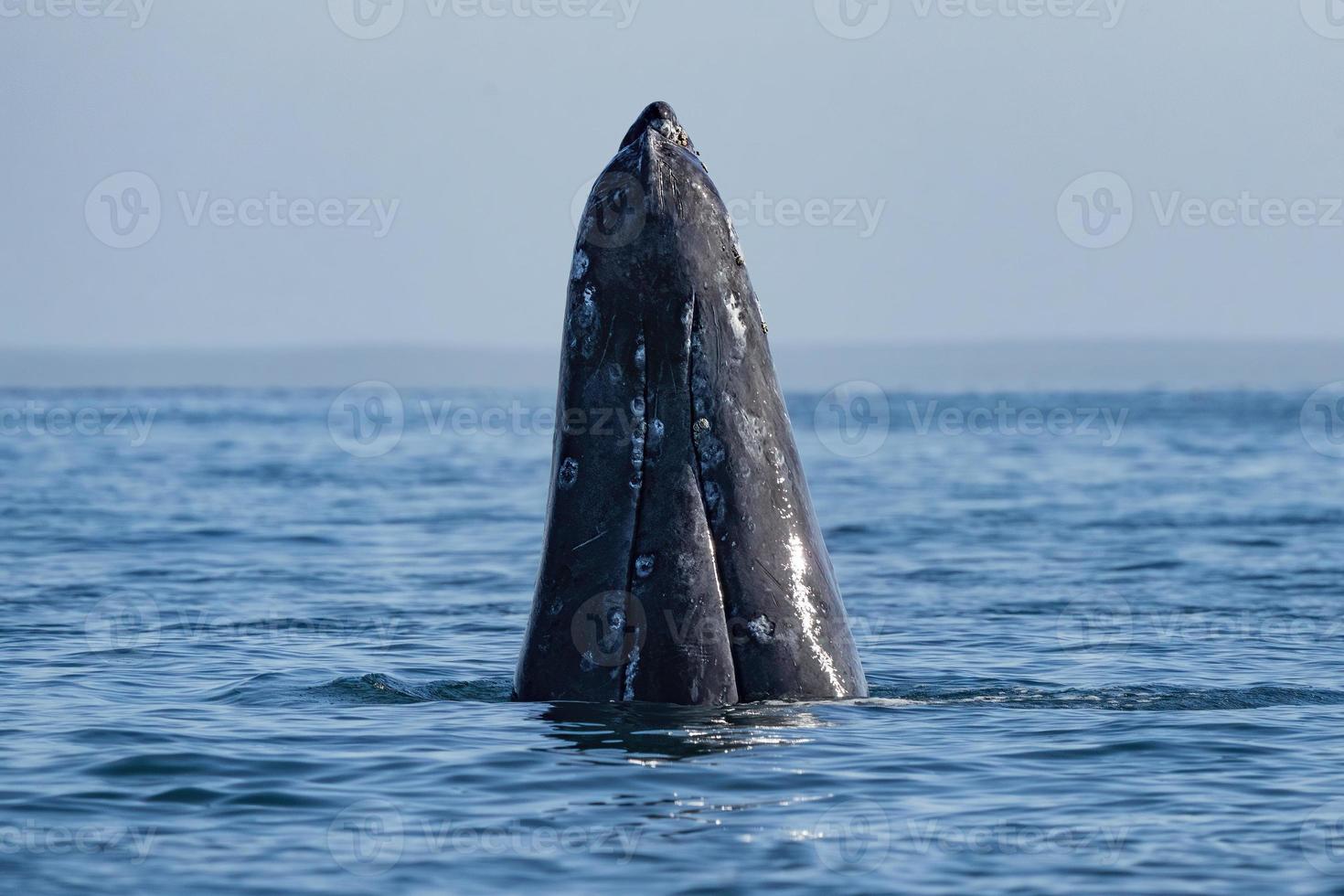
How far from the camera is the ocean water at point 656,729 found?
6.82 m

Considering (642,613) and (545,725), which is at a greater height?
(642,613)

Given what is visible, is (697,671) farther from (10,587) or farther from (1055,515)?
(1055,515)

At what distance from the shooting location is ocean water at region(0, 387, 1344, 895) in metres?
6.82

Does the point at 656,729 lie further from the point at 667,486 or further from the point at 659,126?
the point at 659,126

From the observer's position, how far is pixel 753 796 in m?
7.59

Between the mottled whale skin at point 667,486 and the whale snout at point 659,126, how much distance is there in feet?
0.41

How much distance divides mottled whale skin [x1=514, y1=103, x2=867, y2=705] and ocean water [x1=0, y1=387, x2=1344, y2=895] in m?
0.32

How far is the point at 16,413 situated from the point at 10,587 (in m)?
78.3

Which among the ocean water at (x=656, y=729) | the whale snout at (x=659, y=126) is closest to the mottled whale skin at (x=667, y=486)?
the whale snout at (x=659, y=126)

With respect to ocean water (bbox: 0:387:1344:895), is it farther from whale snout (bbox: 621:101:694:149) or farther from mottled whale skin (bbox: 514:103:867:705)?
whale snout (bbox: 621:101:694:149)

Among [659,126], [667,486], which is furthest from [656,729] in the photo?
[659,126]

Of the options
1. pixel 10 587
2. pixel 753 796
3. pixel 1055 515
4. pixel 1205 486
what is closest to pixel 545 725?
pixel 753 796

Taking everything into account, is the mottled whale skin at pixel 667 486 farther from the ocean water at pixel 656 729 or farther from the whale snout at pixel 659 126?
the ocean water at pixel 656 729

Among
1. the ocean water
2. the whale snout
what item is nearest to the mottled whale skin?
the whale snout
